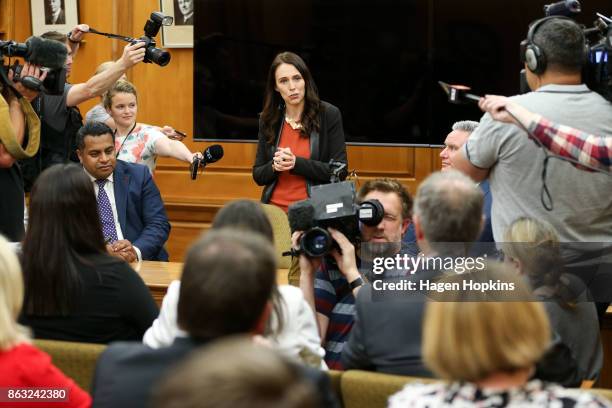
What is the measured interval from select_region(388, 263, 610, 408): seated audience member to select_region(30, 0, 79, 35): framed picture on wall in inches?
222

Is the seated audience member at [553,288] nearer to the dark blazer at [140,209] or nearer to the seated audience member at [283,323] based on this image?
the seated audience member at [283,323]

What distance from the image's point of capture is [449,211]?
2.48 metres

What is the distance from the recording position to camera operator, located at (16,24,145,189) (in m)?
4.62

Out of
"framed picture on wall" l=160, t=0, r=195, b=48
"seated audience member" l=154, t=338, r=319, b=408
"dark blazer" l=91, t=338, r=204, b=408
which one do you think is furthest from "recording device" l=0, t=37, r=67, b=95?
"seated audience member" l=154, t=338, r=319, b=408

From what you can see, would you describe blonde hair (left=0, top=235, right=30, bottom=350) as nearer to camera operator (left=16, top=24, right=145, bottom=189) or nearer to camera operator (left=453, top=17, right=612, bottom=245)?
Answer: camera operator (left=453, top=17, right=612, bottom=245)

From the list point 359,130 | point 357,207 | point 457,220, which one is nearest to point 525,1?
point 359,130

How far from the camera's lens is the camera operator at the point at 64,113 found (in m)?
4.62

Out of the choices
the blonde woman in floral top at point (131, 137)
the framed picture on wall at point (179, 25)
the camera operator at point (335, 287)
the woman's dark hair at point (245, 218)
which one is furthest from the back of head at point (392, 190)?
the framed picture on wall at point (179, 25)

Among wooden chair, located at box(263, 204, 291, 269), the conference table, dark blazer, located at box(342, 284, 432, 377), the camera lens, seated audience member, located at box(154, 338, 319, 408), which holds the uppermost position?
seated audience member, located at box(154, 338, 319, 408)

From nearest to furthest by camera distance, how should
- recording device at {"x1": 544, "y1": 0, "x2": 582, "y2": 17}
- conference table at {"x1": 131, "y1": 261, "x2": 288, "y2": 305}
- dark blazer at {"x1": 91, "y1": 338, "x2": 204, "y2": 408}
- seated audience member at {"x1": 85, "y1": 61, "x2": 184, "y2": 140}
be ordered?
dark blazer at {"x1": 91, "y1": 338, "x2": 204, "y2": 408}
recording device at {"x1": 544, "y1": 0, "x2": 582, "y2": 17}
conference table at {"x1": 131, "y1": 261, "x2": 288, "y2": 305}
seated audience member at {"x1": 85, "y1": 61, "x2": 184, "y2": 140}

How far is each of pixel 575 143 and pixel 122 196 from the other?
2323 mm

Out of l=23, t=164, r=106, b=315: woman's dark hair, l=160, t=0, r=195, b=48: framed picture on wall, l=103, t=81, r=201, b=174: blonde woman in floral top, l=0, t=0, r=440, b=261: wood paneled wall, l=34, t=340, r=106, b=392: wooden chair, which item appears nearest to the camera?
l=34, t=340, r=106, b=392: wooden chair

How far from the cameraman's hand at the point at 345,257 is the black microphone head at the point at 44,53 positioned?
163cm

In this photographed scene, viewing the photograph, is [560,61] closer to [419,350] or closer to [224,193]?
[419,350]
